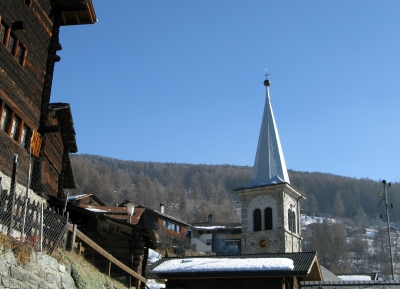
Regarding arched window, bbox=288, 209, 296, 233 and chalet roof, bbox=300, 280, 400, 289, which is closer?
chalet roof, bbox=300, 280, 400, 289

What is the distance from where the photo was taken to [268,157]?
148ft

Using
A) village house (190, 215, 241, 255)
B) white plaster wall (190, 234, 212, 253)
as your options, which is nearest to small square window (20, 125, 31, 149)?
village house (190, 215, 241, 255)

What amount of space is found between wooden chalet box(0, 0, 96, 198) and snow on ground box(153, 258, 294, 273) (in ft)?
19.0

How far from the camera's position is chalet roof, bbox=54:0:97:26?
2053 centimetres

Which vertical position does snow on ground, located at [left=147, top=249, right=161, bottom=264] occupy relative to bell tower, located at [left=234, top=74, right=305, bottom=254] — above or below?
below

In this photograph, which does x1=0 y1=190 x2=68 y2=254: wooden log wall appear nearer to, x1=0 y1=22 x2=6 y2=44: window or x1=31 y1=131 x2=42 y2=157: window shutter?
x1=31 y1=131 x2=42 y2=157: window shutter

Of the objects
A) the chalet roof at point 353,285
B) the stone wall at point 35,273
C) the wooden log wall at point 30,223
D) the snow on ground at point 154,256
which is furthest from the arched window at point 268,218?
the stone wall at point 35,273

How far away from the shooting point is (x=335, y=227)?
11875 centimetres

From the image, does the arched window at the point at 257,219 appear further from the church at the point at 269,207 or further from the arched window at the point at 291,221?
the arched window at the point at 291,221

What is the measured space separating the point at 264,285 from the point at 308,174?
13783cm

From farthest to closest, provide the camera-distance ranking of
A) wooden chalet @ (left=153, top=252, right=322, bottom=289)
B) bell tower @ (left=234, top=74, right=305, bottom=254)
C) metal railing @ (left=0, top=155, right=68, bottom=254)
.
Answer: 1. bell tower @ (left=234, top=74, right=305, bottom=254)
2. wooden chalet @ (left=153, top=252, right=322, bottom=289)
3. metal railing @ (left=0, top=155, right=68, bottom=254)

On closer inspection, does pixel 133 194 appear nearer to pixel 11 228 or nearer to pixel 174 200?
pixel 174 200

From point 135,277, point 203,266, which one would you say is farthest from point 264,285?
point 135,277

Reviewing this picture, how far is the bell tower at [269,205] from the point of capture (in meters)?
40.9
